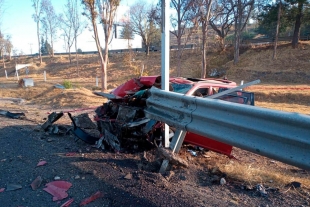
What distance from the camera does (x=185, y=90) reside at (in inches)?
191

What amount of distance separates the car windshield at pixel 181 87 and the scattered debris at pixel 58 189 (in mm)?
2629

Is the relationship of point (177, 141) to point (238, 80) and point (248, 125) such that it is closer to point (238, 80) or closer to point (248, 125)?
point (248, 125)

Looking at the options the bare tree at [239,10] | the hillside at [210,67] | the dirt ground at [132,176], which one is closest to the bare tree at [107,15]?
the hillside at [210,67]

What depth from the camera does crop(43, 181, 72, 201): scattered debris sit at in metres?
2.76

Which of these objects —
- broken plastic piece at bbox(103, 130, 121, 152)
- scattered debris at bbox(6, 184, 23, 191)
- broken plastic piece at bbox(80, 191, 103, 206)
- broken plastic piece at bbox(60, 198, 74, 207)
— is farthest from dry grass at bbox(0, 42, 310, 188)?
scattered debris at bbox(6, 184, 23, 191)

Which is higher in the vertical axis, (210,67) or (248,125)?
(248,125)

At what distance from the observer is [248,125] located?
2.44m

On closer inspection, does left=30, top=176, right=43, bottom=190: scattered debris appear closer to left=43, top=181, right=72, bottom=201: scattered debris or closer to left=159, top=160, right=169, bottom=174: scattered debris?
left=43, top=181, right=72, bottom=201: scattered debris

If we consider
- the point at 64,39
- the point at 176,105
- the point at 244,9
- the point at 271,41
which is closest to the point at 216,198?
the point at 176,105

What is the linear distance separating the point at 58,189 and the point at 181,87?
2.91m

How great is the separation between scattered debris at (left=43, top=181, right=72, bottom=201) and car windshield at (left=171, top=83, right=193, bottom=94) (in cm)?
263

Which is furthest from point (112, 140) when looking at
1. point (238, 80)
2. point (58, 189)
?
point (238, 80)

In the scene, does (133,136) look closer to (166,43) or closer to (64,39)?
(166,43)

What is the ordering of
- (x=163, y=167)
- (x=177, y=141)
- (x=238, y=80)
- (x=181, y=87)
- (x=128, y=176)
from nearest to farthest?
(x=128, y=176), (x=163, y=167), (x=177, y=141), (x=181, y=87), (x=238, y=80)
